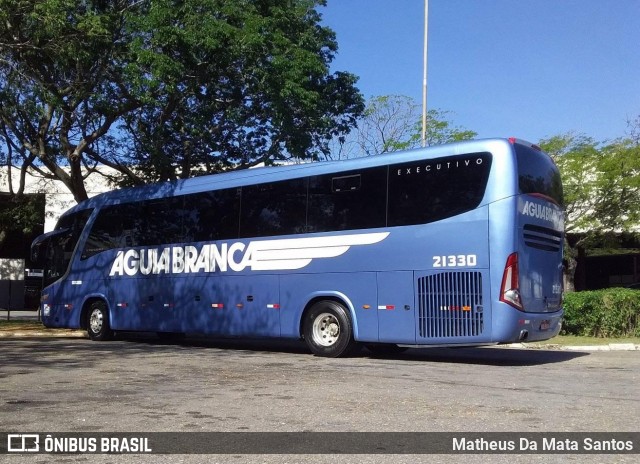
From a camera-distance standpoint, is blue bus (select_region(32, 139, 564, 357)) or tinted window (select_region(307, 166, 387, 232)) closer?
blue bus (select_region(32, 139, 564, 357))

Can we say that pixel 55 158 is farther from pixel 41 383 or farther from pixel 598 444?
pixel 598 444

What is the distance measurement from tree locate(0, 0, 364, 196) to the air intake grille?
868cm

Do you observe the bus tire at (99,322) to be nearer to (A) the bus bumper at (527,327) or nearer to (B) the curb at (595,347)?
(B) the curb at (595,347)

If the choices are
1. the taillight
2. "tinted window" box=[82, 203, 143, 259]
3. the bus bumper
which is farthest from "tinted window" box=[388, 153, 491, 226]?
"tinted window" box=[82, 203, 143, 259]

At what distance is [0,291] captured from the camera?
3562cm

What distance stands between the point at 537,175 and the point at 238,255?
6250mm

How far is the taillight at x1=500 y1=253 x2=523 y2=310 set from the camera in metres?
11.5

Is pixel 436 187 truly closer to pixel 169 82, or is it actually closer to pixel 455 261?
pixel 455 261

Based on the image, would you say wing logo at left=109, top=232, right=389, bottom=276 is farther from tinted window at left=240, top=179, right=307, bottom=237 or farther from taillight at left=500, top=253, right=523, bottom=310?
taillight at left=500, top=253, right=523, bottom=310

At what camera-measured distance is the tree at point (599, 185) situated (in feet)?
92.8

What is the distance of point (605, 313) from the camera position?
18094 millimetres

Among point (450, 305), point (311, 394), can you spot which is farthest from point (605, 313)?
point (311, 394)

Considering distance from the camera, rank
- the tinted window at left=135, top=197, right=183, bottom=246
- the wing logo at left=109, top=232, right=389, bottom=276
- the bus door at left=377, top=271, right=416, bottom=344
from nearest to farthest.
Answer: the bus door at left=377, top=271, right=416, bottom=344
the wing logo at left=109, top=232, right=389, bottom=276
the tinted window at left=135, top=197, right=183, bottom=246

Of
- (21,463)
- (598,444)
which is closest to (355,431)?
(598,444)
